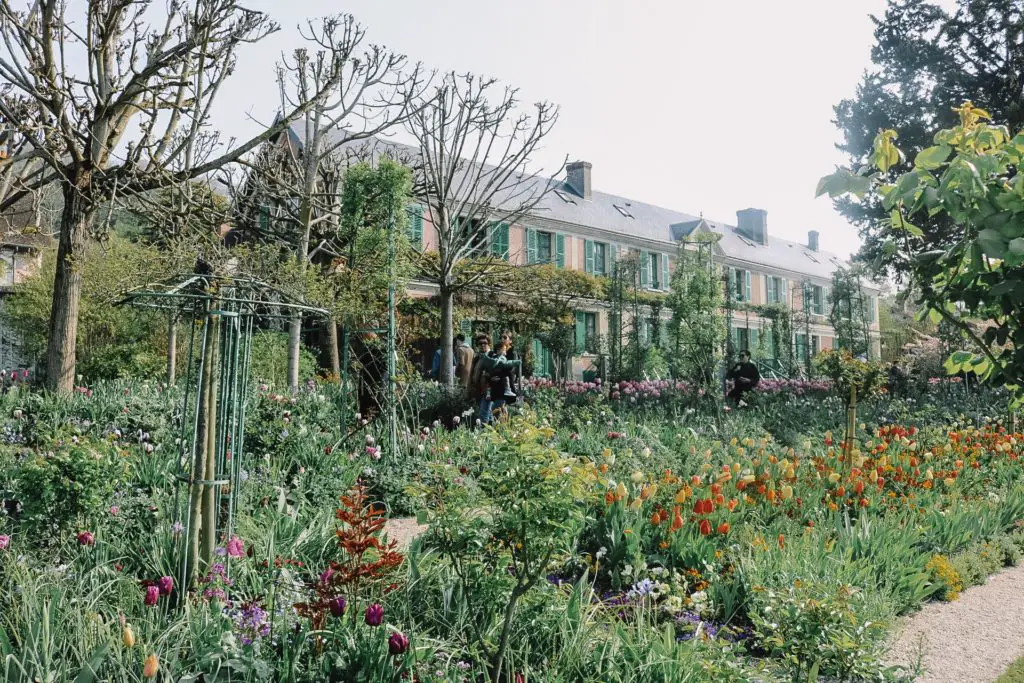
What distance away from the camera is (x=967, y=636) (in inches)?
160

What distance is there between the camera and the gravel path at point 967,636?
11.8 ft

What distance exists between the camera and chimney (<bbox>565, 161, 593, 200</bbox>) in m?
29.5

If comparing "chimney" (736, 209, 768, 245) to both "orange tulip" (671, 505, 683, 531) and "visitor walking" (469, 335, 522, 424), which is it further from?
"orange tulip" (671, 505, 683, 531)

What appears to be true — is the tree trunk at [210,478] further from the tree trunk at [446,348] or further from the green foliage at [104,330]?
the green foliage at [104,330]

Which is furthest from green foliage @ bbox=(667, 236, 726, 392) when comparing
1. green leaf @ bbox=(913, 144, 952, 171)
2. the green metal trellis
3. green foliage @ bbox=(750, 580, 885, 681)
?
green leaf @ bbox=(913, 144, 952, 171)

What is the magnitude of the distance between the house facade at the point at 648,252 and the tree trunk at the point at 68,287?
10.9 metres

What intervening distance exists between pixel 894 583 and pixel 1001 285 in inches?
138

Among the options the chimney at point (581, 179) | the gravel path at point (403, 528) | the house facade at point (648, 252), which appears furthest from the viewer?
the chimney at point (581, 179)

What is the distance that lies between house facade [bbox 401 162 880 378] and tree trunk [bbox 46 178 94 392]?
10908 mm

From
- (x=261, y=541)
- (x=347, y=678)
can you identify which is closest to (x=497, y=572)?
(x=347, y=678)

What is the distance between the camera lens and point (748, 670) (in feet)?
10.3

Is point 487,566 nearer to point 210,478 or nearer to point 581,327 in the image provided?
point 210,478

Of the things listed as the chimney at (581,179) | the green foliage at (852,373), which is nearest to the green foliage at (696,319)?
the green foliage at (852,373)

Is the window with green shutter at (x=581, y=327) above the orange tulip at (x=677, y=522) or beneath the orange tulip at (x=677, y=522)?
above
